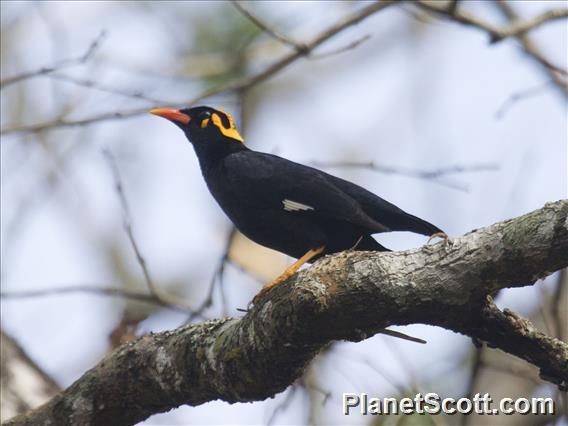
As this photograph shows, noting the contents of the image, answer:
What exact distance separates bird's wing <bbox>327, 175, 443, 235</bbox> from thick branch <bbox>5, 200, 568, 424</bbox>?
0.93 meters

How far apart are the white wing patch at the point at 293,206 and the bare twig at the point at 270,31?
167 centimetres

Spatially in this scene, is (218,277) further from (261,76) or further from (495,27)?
(495,27)

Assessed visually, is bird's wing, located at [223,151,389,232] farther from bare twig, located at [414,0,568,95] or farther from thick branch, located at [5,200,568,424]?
bare twig, located at [414,0,568,95]

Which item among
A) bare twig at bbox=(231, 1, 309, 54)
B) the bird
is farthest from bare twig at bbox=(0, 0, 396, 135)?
the bird

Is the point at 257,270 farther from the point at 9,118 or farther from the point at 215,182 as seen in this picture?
the point at 9,118

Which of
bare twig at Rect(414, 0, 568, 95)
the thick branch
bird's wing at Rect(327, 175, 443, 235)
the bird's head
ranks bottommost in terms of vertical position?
the thick branch

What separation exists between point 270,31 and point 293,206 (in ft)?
5.74

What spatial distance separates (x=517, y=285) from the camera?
3.59m

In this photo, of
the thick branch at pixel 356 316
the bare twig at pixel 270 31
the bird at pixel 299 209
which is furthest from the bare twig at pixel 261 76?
the thick branch at pixel 356 316

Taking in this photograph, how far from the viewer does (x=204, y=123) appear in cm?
652

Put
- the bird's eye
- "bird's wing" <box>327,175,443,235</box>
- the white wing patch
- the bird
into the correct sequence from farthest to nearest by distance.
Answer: the bird's eye
the white wing patch
the bird
"bird's wing" <box>327,175,443,235</box>

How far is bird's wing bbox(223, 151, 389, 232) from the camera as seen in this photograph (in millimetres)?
5008

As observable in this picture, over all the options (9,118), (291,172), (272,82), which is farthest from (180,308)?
(272,82)

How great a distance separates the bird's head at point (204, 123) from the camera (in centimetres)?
634
